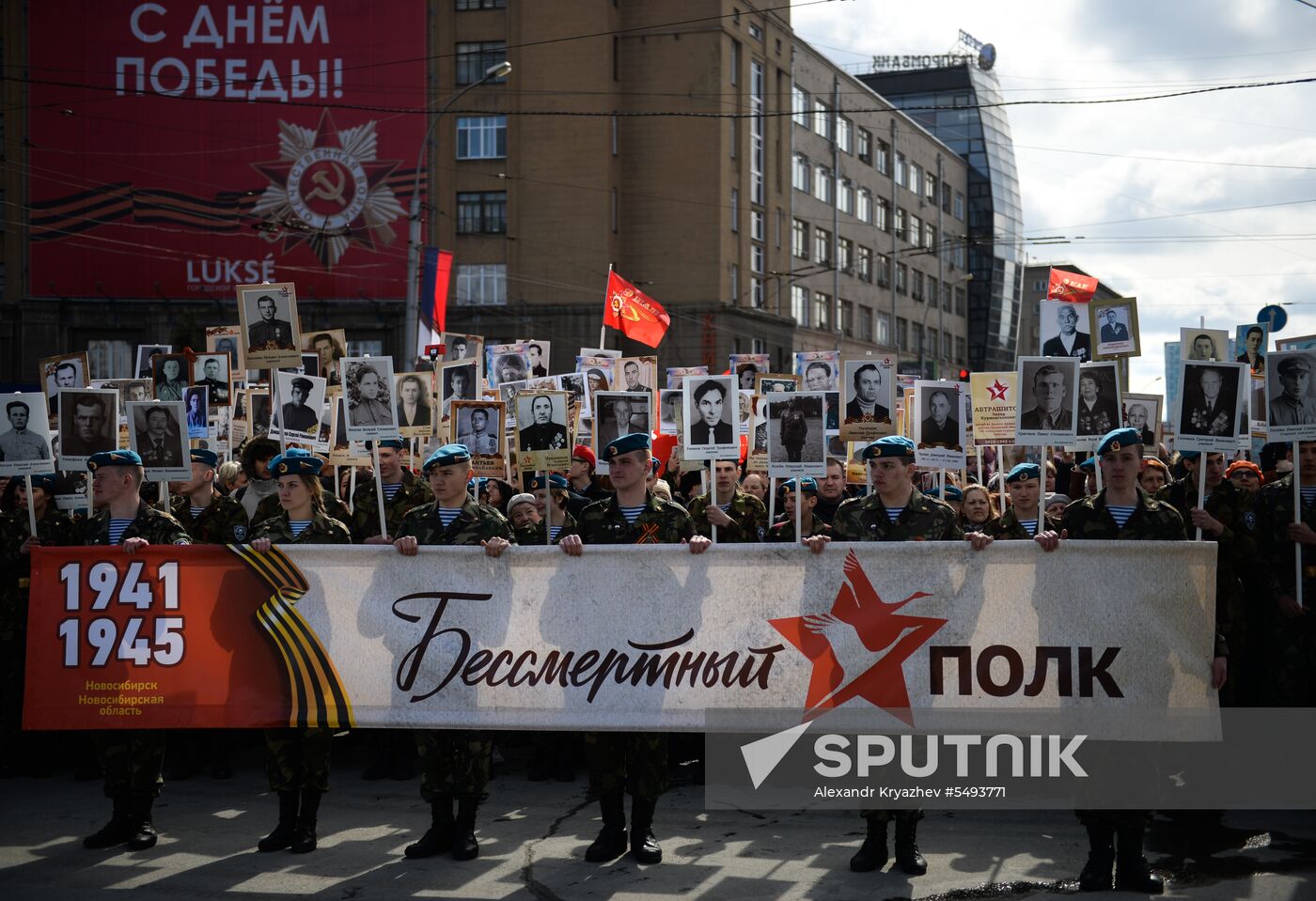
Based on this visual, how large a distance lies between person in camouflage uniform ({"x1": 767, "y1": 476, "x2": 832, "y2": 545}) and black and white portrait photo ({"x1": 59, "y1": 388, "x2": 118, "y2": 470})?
4.52m

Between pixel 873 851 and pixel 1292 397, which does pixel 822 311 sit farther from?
pixel 873 851

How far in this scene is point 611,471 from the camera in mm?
7184

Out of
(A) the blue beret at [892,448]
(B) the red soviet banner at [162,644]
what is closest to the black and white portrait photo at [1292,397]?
(A) the blue beret at [892,448]

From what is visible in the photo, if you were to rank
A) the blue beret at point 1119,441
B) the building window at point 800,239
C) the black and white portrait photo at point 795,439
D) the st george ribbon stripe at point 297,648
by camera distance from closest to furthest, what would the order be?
1. the blue beret at point 1119,441
2. the st george ribbon stripe at point 297,648
3. the black and white portrait photo at point 795,439
4. the building window at point 800,239

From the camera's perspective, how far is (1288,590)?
7969 mm

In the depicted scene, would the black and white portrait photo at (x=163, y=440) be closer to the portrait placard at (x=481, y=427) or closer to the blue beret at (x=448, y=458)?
the blue beret at (x=448, y=458)

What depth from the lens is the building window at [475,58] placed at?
4750 cm

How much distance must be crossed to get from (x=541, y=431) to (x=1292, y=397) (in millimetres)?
4784

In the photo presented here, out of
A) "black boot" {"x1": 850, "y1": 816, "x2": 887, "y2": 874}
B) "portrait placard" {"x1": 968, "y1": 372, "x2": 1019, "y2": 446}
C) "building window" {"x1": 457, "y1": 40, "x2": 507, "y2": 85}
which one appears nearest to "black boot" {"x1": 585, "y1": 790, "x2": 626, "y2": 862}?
"black boot" {"x1": 850, "y1": 816, "x2": 887, "y2": 874}

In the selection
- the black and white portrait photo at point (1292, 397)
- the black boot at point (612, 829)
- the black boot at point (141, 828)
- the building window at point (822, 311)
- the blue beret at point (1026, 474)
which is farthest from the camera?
the building window at point (822, 311)

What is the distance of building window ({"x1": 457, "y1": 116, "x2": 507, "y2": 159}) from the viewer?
48.4m

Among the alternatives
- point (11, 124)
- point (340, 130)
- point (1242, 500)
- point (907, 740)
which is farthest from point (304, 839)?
point (11, 124)

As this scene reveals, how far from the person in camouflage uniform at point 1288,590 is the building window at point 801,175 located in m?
51.5

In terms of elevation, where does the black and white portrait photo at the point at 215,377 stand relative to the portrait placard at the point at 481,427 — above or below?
above
